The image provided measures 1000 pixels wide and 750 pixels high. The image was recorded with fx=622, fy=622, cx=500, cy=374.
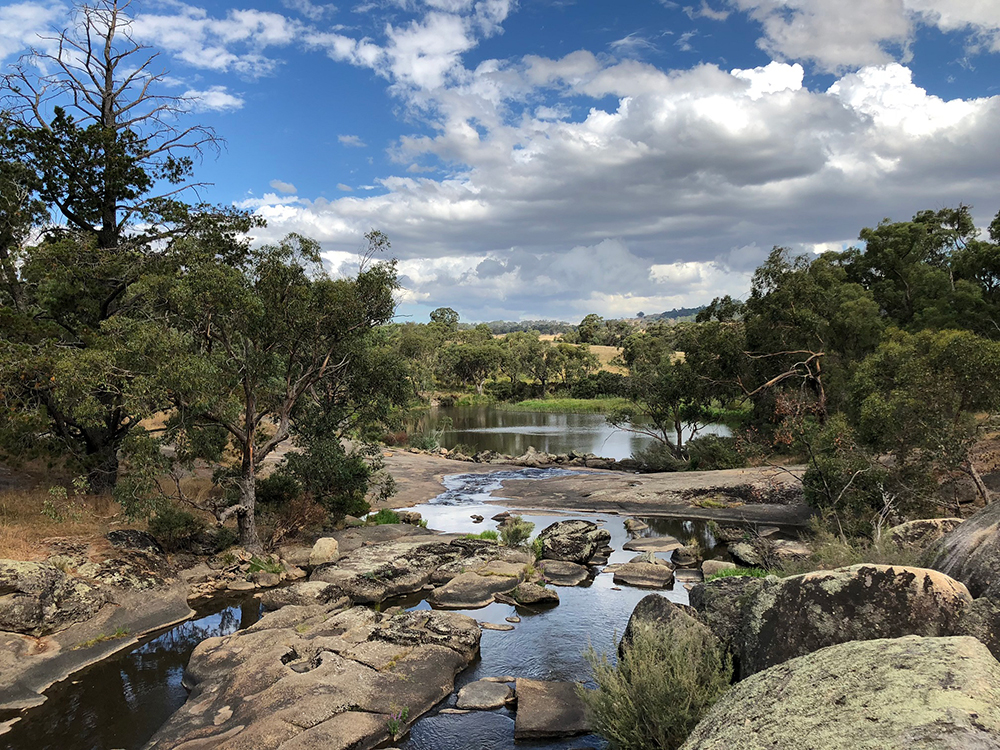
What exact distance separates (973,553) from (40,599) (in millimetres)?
19641

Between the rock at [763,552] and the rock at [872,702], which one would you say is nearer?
the rock at [872,702]

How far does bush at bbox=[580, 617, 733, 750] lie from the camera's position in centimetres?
920

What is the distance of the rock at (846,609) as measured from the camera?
7598mm

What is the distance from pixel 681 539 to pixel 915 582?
2011 centimetres

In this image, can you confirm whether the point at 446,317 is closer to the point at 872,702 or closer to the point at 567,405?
the point at 567,405

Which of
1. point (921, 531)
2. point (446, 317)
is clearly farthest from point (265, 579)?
point (446, 317)

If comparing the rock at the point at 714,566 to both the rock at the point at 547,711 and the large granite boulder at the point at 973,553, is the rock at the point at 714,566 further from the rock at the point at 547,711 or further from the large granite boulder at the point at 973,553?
the large granite boulder at the point at 973,553

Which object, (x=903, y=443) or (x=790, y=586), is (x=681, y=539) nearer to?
(x=903, y=443)

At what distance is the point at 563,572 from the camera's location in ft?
71.6

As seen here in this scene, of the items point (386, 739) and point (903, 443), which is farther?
point (903, 443)

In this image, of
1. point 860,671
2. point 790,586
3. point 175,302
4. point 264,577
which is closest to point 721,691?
point 790,586

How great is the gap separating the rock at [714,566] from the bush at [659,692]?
10.8 m

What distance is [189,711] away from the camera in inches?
468

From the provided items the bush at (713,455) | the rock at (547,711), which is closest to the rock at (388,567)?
the rock at (547,711)
